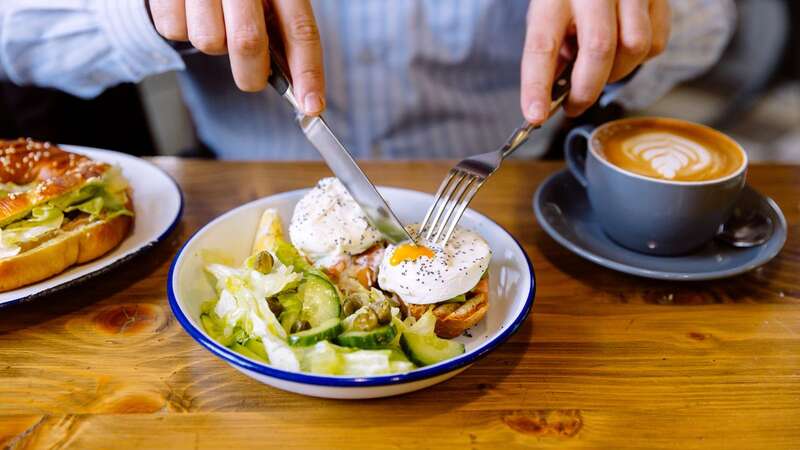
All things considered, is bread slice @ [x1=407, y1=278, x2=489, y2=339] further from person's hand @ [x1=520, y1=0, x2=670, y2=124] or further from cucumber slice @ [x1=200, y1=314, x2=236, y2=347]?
person's hand @ [x1=520, y1=0, x2=670, y2=124]

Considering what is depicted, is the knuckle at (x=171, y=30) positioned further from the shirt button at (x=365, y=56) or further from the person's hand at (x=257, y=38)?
the shirt button at (x=365, y=56)

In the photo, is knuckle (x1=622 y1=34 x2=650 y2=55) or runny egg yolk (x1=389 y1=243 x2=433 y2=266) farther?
knuckle (x1=622 y1=34 x2=650 y2=55)

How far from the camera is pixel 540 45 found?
1416 millimetres

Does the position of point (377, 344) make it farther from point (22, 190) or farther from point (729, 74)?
point (729, 74)

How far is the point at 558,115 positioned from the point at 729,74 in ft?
7.28

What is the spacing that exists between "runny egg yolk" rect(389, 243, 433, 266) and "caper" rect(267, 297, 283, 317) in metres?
0.22

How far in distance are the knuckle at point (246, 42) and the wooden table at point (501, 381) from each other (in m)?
0.52

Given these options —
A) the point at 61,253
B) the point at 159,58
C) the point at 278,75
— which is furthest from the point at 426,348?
the point at 159,58

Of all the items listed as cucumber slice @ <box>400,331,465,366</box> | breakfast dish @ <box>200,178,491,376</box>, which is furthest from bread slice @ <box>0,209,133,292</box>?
cucumber slice @ <box>400,331,465,366</box>

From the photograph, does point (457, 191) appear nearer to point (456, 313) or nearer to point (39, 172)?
point (456, 313)

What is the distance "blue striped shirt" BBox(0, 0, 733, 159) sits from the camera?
195cm

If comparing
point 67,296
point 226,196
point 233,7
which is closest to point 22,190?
point 67,296

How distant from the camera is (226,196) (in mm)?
1759

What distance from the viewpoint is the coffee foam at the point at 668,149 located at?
4.75 feet
